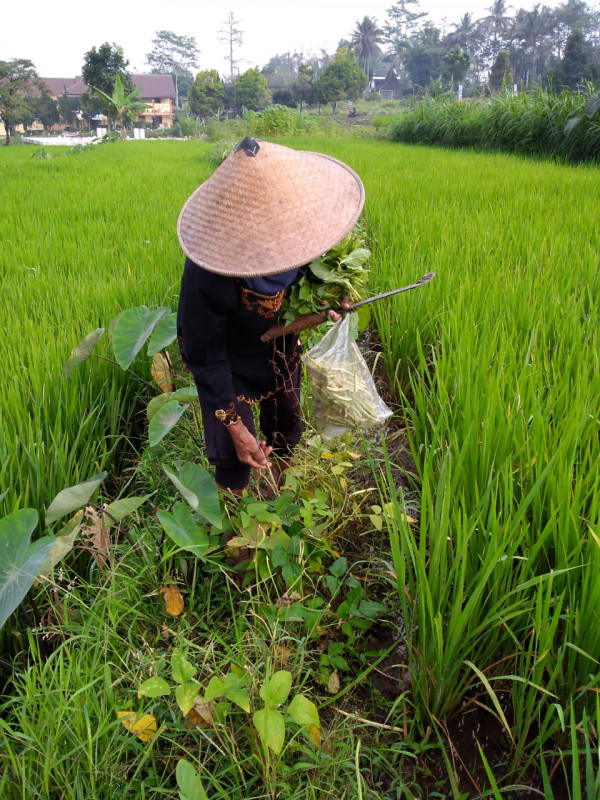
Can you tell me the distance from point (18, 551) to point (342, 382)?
0.75m

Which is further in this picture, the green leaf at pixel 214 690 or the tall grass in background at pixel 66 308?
the tall grass in background at pixel 66 308

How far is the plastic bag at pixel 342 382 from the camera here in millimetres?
1299

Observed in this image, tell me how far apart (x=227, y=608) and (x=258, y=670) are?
25cm

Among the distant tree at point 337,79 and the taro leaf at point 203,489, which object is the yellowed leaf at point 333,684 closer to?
the taro leaf at point 203,489

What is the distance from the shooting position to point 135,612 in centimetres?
117

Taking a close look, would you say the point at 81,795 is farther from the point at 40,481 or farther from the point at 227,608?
the point at 40,481

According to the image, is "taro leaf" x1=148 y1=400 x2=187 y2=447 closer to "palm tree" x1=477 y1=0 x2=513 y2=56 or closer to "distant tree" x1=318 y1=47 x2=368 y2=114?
"distant tree" x1=318 y1=47 x2=368 y2=114

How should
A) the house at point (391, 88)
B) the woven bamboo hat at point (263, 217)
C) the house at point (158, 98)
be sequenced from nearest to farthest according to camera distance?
1. the woven bamboo hat at point (263, 217)
2. the house at point (158, 98)
3. the house at point (391, 88)

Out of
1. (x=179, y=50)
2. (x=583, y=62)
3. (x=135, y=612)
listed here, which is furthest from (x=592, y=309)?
(x=179, y=50)

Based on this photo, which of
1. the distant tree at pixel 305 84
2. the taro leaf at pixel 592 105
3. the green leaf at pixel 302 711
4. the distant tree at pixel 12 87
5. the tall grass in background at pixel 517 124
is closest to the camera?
the green leaf at pixel 302 711

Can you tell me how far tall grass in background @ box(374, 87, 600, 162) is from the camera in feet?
20.6

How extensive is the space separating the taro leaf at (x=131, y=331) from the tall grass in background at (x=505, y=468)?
0.76 m

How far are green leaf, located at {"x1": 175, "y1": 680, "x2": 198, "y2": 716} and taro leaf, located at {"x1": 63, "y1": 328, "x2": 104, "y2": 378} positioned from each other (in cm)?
106

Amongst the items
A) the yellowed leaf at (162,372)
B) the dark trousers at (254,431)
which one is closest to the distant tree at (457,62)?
the yellowed leaf at (162,372)
